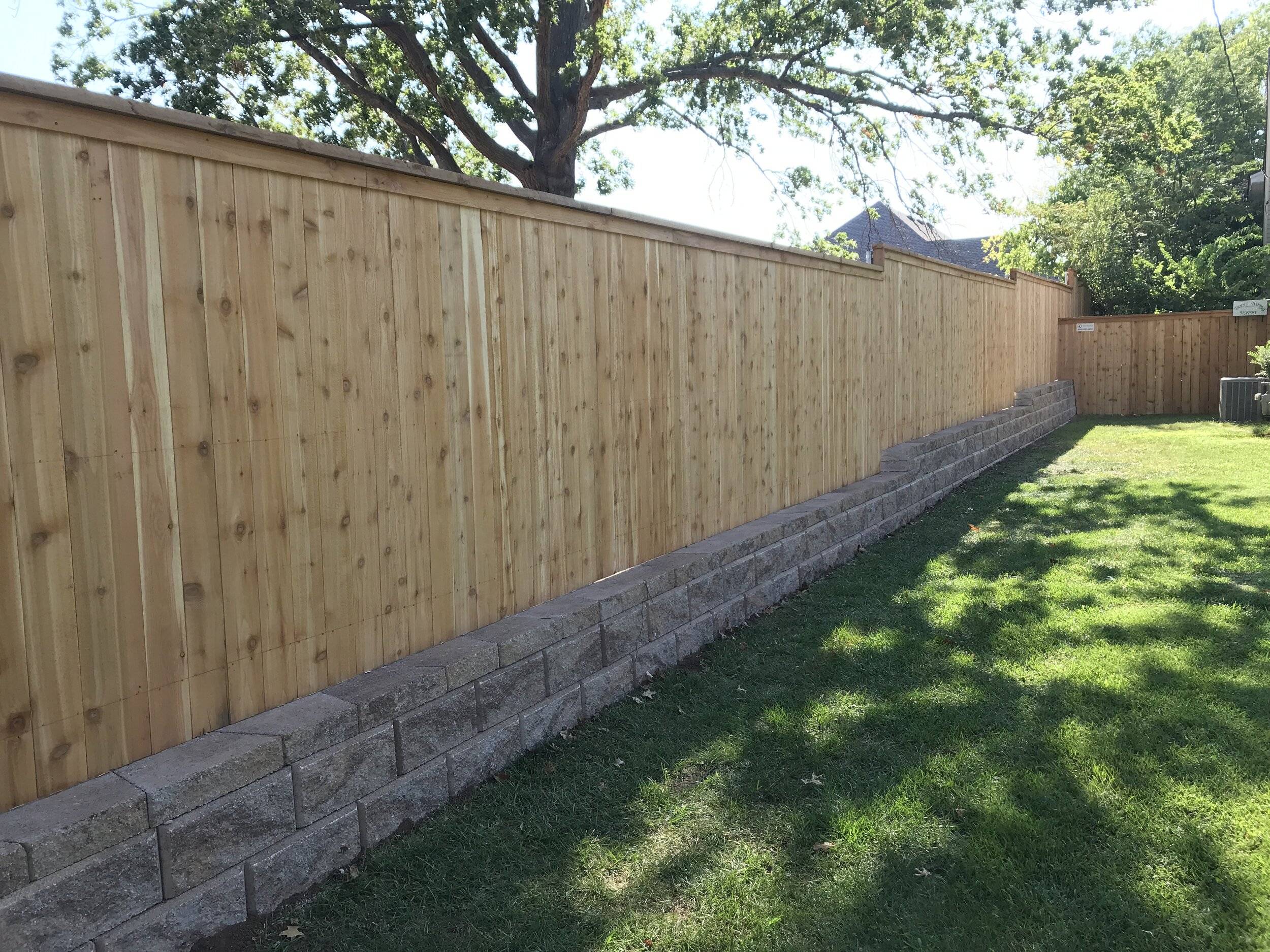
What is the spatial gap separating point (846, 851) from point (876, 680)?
154cm

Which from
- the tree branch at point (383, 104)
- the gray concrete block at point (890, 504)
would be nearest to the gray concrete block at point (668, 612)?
the gray concrete block at point (890, 504)

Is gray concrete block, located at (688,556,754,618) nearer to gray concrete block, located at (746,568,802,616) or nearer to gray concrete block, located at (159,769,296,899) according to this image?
gray concrete block, located at (746,568,802,616)

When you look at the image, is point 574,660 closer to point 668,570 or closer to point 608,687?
point 608,687

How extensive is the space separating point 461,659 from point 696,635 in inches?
71.9

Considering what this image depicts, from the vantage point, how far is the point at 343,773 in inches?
113

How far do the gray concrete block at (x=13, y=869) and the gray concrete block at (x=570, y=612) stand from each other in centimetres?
204

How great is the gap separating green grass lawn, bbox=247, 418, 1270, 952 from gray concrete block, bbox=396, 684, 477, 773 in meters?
0.22

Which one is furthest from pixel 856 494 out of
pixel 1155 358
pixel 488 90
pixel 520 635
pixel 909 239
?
pixel 909 239

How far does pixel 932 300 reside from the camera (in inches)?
385

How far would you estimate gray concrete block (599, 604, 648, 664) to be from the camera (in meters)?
4.16

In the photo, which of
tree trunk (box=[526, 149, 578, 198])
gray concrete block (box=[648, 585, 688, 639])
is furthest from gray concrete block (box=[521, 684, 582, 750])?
tree trunk (box=[526, 149, 578, 198])

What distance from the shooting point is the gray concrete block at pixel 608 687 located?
13.1ft

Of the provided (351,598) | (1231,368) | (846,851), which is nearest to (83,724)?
(351,598)

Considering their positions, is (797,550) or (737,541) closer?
(737,541)
